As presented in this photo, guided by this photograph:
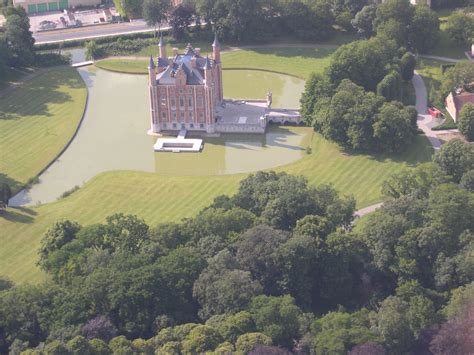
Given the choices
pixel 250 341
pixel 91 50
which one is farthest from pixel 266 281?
pixel 91 50

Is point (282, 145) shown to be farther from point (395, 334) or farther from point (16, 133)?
point (395, 334)

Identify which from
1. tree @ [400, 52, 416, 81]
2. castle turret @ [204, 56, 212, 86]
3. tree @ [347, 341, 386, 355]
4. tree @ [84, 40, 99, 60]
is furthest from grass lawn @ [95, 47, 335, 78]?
tree @ [347, 341, 386, 355]

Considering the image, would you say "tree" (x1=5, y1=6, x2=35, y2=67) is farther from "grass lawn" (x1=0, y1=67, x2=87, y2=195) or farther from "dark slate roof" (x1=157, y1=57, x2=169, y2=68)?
"dark slate roof" (x1=157, y1=57, x2=169, y2=68)

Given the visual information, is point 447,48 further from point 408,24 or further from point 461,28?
point 408,24

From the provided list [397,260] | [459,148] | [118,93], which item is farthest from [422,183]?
[118,93]

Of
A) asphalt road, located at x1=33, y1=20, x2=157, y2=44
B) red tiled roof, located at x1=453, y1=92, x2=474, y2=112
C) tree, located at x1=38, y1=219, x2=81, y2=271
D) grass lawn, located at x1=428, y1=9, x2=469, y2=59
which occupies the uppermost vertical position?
asphalt road, located at x1=33, y1=20, x2=157, y2=44

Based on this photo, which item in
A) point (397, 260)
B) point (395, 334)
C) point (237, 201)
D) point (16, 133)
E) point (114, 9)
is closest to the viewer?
point (395, 334)

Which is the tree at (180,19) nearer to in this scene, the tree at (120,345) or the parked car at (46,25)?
the parked car at (46,25)
